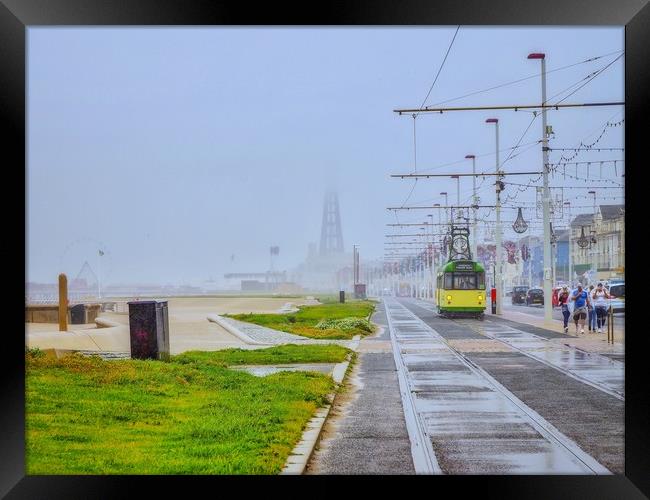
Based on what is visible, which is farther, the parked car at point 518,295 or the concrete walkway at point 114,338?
the parked car at point 518,295

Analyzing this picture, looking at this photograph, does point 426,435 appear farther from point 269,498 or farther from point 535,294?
point 535,294

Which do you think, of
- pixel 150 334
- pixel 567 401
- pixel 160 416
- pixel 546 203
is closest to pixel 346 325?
pixel 546 203

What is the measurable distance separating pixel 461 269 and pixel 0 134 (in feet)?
126

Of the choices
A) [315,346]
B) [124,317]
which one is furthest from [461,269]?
[315,346]

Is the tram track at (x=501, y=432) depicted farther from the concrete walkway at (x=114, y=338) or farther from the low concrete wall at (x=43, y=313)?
the low concrete wall at (x=43, y=313)

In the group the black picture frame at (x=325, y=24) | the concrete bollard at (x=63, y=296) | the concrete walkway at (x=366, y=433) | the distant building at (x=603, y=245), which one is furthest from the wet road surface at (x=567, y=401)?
the distant building at (x=603, y=245)

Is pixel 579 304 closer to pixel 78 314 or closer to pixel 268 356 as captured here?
pixel 268 356

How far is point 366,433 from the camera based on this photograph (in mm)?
12867

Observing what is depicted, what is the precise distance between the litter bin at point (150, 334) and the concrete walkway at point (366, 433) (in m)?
3.90

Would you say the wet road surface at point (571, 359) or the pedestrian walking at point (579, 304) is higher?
the pedestrian walking at point (579, 304)

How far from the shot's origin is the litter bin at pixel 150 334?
793 inches

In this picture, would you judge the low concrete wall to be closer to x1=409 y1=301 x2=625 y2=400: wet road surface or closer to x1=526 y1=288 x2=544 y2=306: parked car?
x1=409 y1=301 x2=625 y2=400: wet road surface

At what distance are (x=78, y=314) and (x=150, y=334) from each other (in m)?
17.5

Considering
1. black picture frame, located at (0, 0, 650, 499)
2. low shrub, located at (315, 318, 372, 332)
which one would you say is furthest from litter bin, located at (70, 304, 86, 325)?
black picture frame, located at (0, 0, 650, 499)
